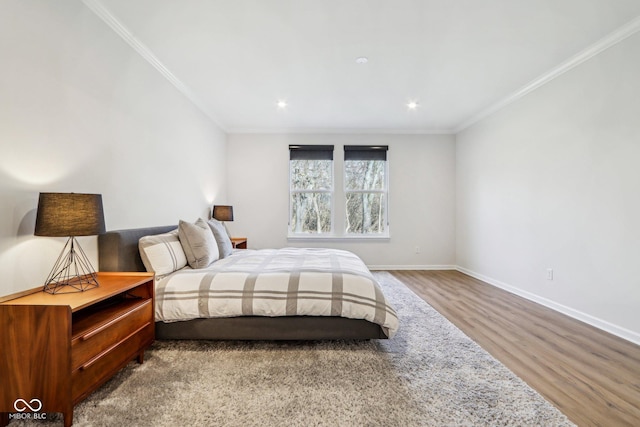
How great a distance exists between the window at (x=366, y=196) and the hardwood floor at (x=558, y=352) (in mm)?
1884

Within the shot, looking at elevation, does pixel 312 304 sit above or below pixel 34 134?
below

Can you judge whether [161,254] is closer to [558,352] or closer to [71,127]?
[71,127]

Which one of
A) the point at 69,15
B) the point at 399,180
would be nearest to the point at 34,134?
the point at 69,15

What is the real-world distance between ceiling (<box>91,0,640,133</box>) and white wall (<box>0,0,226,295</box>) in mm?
317

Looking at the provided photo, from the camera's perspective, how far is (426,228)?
202 inches

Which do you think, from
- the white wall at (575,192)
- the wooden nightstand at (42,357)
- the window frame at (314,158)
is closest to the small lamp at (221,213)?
the window frame at (314,158)

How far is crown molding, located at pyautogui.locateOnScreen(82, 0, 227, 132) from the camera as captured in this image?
207cm

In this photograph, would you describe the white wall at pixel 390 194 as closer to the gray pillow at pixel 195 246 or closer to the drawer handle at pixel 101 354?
the gray pillow at pixel 195 246

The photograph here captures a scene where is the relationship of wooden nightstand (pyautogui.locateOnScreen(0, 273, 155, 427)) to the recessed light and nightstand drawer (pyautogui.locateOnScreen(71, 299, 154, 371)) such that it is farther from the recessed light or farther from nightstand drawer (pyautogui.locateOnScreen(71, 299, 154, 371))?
the recessed light

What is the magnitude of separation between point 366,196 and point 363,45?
2961 mm

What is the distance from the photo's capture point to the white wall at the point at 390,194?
5078 millimetres

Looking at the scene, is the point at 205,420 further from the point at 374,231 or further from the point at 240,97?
the point at 374,231

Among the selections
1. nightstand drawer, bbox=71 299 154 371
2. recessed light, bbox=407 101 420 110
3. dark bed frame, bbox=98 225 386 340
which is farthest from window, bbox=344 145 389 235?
nightstand drawer, bbox=71 299 154 371

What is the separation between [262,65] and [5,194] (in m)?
2.31
